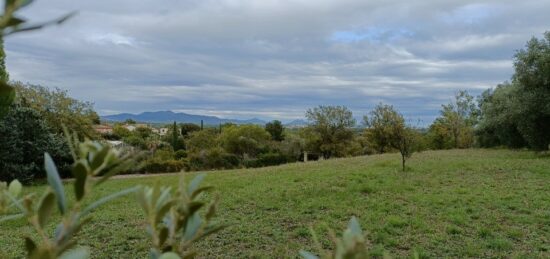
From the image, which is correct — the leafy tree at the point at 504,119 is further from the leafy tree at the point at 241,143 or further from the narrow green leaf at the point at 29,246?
the narrow green leaf at the point at 29,246

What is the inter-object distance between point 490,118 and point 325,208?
537 inches

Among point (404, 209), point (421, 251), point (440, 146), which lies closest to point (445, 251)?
point (421, 251)

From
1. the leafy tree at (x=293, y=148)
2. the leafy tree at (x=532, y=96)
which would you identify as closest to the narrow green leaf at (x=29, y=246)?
the leafy tree at (x=532, y=96)

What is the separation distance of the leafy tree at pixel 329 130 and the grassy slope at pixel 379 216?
2053cm

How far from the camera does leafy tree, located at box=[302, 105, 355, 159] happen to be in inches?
1243

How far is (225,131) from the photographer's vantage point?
32500mm

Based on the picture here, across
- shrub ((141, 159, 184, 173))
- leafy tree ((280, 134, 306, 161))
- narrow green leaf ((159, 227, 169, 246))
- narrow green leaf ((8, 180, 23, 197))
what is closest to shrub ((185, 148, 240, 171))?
shrub ((141, 159, 184, 173))

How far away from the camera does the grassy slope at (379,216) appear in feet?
17.9

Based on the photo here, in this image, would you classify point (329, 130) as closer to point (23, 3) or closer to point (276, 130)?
point (276, 130)

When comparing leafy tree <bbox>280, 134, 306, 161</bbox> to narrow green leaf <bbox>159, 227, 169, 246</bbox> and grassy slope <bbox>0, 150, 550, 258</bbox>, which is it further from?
narrow green leaf <bbox>159, 227, 169, 246</bbox>

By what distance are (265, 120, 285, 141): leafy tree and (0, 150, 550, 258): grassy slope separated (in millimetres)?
25214

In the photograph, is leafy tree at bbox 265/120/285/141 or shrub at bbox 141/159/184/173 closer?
shrub at bbox 141/159/184/173

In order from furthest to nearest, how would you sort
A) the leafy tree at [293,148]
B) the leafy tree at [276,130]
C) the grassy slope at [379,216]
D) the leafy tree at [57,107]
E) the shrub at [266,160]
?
the leafy tree at [276,130], the leafy tree at [293,148], the shrub at [266,160], the leafy tree at [57,107], the grassy slope at [379,216]

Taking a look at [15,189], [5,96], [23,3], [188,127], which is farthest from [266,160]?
[23,3]
